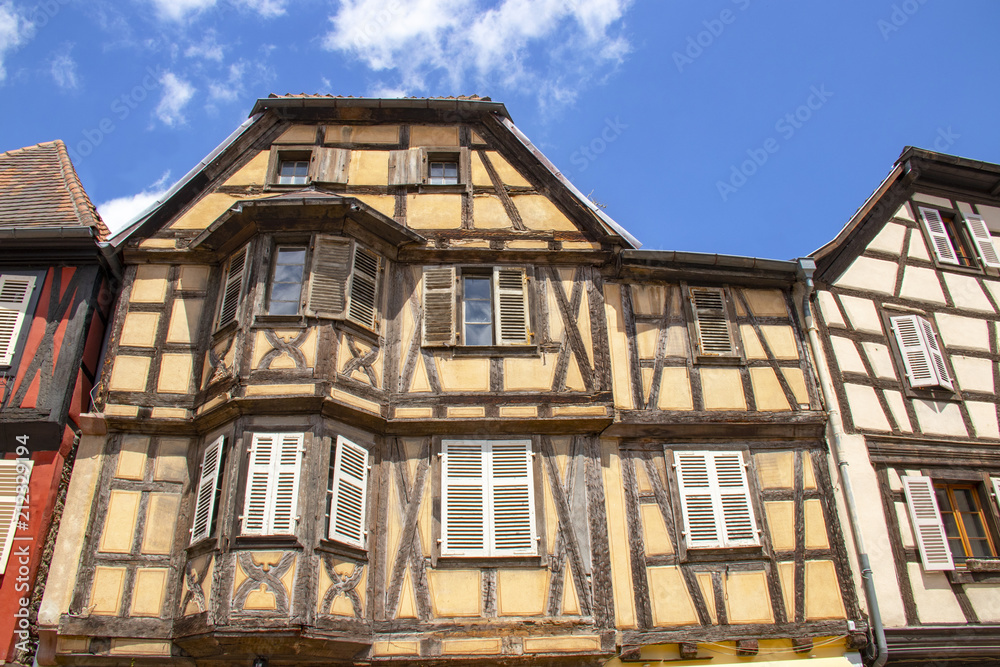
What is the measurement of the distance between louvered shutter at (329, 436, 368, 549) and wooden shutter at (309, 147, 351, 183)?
15.4 feet

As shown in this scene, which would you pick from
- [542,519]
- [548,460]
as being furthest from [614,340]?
[542,519]

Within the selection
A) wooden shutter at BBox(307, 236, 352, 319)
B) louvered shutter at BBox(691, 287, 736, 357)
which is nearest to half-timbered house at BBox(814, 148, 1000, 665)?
louvered shutter at BBox(691, 287, 736, 357)

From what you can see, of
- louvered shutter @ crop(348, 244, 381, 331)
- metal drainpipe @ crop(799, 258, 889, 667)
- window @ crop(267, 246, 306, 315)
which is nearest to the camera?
metal drainpipe @ crop(799, 258, 889, 667)

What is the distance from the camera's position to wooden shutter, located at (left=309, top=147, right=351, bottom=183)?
1321 centimetres

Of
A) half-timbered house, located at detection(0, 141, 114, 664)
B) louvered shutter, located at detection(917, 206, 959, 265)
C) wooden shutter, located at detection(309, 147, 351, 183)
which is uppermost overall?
wooden shutter, located at detection(309, 147, 351, 183)

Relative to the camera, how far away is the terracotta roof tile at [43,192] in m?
12.6

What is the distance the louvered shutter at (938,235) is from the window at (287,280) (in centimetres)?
1028

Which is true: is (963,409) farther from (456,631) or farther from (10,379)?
(10,379)

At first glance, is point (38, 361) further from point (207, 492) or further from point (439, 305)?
point (439, 305)

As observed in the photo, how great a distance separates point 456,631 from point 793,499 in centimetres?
481

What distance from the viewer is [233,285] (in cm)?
1173

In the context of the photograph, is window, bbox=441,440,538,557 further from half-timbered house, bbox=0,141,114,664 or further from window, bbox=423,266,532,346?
half-timbered house, bbox=0,141,114,664

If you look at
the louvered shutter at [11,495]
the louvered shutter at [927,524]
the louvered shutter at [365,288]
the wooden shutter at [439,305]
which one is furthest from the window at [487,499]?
the louvered shutter at [927,524]

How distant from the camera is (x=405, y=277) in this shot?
12.2m
